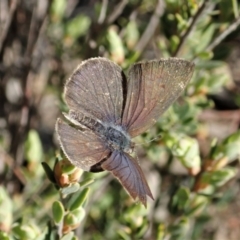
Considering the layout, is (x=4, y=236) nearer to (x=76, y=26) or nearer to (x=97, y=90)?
(x=97, y=90)

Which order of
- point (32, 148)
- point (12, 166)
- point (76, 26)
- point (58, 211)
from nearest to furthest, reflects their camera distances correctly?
1. point (58, 211)
2. point (32, 148)
3. point (12, 166)
4. point (76, 26)

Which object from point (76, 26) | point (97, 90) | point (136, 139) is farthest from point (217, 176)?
point (76, 26)

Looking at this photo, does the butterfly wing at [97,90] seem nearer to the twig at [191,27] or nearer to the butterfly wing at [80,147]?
the butterfly wing at [80,147]

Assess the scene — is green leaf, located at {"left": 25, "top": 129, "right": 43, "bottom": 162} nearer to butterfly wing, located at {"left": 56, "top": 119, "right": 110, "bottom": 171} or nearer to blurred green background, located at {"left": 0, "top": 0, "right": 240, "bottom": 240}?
blurred green background, located at {"left": 0, "top": 0, "right": 240, "bottom": 240}

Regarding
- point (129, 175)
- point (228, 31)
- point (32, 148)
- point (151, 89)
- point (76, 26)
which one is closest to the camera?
point (129, 175)

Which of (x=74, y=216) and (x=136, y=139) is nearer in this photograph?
(x=74, y=216)

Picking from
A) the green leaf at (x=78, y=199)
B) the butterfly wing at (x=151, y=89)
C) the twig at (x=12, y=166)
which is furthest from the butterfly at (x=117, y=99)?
the twig at (x=12, y=166)

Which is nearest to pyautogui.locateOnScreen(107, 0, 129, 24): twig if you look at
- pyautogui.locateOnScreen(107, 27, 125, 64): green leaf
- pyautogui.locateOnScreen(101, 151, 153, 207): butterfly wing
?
pyautogui.locateOnScreen(107, 27, 125, 64): green leaf
